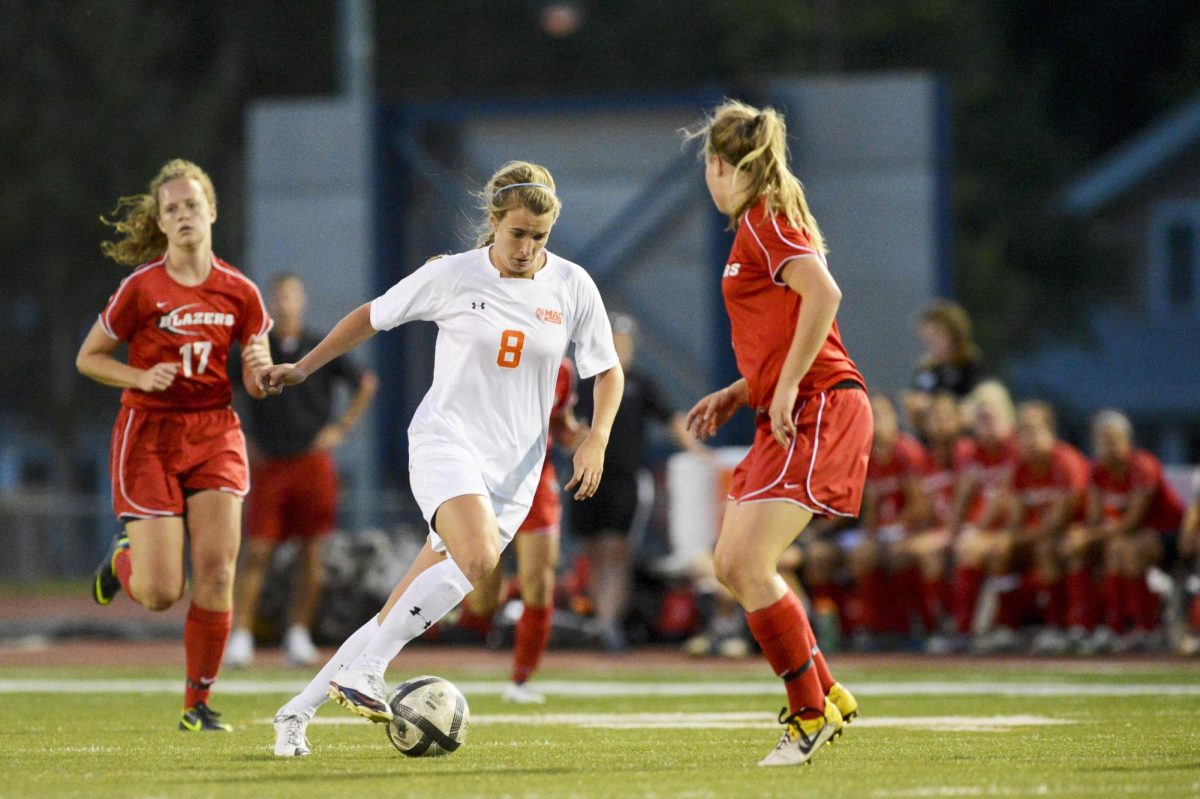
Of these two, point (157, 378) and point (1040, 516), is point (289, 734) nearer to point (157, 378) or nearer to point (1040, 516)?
point (157, 378)

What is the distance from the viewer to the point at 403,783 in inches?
274

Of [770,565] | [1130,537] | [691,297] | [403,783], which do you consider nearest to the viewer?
[403,783]

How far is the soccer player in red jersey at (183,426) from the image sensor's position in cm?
904

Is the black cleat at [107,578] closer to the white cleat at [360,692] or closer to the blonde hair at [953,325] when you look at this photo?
the white cleat at [360,692]

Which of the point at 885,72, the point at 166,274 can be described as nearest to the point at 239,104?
the point at 885,72

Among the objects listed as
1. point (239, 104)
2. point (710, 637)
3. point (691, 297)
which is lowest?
point (710, 637)

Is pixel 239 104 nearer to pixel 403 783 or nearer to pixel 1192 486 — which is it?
pixel 1192 486

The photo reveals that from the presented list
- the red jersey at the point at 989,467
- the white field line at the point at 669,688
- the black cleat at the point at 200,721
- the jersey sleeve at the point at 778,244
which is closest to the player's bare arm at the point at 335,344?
the jersey sleeve at the point at 778,244

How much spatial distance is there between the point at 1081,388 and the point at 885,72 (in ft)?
21.5

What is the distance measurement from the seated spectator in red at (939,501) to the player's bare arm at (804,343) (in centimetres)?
827

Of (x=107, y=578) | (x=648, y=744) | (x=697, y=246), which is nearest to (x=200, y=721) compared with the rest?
(x=107, y=578)

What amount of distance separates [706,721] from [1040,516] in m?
6.19

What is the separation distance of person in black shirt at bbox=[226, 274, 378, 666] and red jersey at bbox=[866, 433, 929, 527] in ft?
13.1

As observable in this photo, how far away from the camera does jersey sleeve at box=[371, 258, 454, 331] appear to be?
7.96 m
